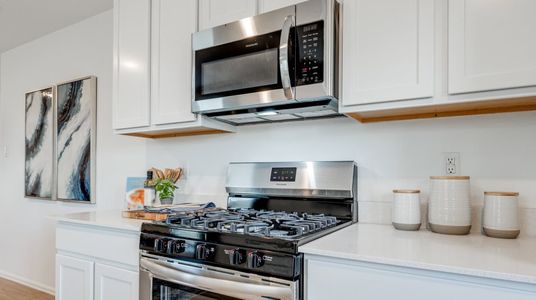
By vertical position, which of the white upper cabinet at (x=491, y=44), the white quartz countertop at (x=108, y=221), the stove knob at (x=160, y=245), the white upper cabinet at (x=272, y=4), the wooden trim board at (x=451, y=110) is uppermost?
the white upper cabinet at (x=272, y=4)

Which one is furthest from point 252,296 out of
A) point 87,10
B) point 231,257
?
point 87,10

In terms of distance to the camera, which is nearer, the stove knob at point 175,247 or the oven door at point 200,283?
the oven door at point 200,283

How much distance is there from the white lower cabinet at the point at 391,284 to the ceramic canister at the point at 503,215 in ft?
1.62

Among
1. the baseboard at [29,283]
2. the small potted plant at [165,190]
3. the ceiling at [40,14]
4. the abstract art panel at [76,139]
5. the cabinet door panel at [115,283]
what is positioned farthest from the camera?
the baseboard at [29,283]

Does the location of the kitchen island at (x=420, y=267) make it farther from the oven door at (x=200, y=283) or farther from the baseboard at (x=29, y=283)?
the baseboard at (x=29, y=283)

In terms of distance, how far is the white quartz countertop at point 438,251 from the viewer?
3.14ft

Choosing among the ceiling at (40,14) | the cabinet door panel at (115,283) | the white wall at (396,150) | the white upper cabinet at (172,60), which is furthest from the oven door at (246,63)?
the ceiling at (40,14)

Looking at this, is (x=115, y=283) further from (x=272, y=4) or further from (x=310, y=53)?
(x=272, y=4)

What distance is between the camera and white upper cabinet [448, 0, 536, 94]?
1.20 m

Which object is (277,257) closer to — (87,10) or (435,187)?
(435,187)

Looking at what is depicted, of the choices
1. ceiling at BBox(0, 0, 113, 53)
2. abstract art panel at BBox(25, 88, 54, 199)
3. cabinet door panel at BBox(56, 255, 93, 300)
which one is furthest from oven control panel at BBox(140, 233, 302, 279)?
abstract art panel at BBox(25, 88, 54, 199)

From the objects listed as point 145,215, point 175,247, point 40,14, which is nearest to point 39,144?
point 40,14

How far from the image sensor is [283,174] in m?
1.92

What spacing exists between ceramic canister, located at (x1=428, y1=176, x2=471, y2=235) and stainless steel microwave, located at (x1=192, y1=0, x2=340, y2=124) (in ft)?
1.95
